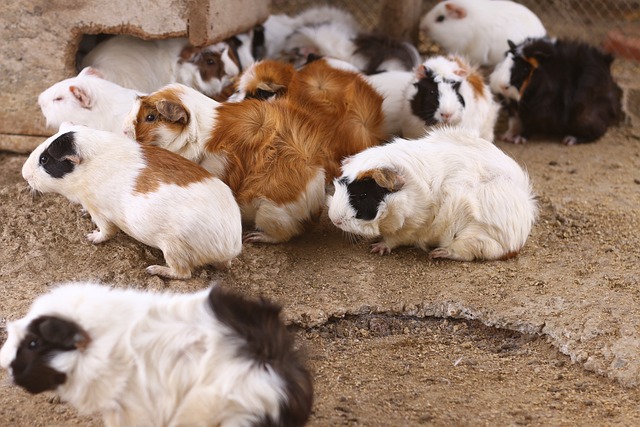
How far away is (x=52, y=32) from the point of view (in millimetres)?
3771

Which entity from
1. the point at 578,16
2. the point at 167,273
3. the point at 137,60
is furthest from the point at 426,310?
the point at 578,16

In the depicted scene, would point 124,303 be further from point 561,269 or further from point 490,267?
point 561,269

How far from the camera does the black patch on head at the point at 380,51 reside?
191 inches

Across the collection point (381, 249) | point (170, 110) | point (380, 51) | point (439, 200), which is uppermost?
point (170, 110)

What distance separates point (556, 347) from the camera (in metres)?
2.69

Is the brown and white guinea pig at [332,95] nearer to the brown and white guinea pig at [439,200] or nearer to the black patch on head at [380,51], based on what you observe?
the brown and white guinea pig at [439,200]

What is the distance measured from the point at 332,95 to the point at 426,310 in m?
1.43

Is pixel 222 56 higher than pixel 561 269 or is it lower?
higher

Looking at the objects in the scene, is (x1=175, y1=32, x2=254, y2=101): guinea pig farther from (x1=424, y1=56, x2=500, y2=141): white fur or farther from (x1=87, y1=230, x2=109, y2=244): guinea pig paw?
(x1=87, y1=230, x2=109, y2=244): guinea pig paw

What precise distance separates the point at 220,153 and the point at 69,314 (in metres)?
1.48

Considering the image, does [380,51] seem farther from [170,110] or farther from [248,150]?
[170,110]

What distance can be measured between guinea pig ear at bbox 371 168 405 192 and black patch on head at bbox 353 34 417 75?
1873mm

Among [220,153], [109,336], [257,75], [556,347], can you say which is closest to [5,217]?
[220,153]

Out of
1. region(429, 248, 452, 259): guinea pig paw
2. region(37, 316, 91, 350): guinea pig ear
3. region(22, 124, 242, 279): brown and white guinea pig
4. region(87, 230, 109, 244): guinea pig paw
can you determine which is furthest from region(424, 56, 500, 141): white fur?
region(37, 316, 91, 350): guinea pig ear
